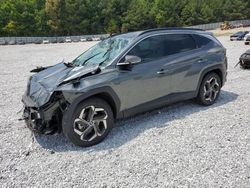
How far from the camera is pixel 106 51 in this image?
462 centimetres

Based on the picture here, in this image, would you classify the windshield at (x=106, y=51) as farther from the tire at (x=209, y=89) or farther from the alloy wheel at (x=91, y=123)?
the tire at (x=209, y=89)

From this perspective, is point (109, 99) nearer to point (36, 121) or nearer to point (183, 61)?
point (36, 121)

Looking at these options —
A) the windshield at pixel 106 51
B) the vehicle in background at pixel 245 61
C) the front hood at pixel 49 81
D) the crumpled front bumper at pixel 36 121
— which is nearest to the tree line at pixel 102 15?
the vehicle in background at pixel 245 61

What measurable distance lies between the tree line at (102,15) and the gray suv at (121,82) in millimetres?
62946

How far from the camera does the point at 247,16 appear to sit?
8631cm

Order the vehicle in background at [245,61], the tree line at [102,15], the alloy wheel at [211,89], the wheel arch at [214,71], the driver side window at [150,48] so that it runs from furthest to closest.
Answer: the tree line at [102,15]
the vehicle in background at [245,61]
the alloy wheel at [211,89]
the wheel arch at [214,71]
the driver side window at [150,48]

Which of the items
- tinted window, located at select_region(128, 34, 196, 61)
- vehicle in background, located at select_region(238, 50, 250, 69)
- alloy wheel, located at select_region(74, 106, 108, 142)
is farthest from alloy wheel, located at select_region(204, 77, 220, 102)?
vehicle in background, located at select_region(238, 50, 250, 69)

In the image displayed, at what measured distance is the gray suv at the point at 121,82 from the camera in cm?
376

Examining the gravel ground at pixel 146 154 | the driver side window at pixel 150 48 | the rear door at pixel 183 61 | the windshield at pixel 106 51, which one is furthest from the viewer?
the rear door at pixel 183 61

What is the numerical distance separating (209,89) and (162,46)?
5.12 feet

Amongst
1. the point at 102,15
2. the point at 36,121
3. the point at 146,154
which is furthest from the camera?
the point at 102,15

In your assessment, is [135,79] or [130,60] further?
[135,79]

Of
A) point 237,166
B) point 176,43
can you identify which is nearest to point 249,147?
point 237,166

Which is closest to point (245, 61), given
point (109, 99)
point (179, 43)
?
point (179, 43)
